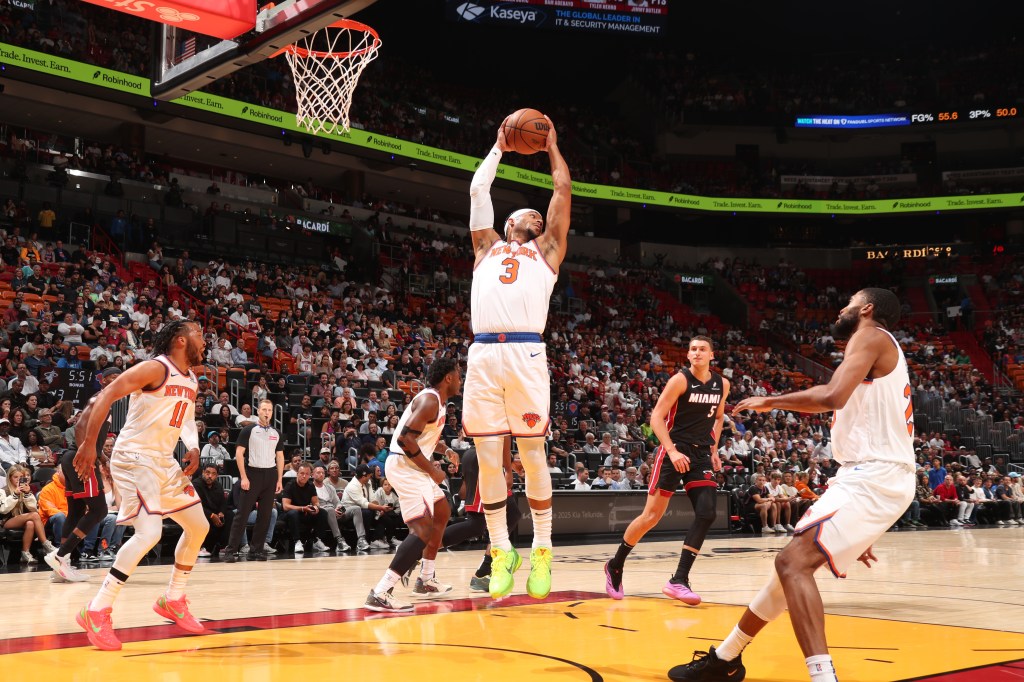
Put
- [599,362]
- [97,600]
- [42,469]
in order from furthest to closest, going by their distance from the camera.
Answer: [599,362], [42,469], [97,600]

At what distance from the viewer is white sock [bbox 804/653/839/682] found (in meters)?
3.54

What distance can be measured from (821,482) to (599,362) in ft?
22.8

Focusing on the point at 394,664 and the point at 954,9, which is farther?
the point at 954,9

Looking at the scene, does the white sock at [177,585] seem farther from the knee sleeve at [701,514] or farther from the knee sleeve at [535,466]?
the knee sleeve at [701,514]

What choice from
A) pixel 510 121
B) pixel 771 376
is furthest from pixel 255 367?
pixel 771 376

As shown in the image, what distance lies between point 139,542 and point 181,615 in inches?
20.3

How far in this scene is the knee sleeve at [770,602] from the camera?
3.96 meters

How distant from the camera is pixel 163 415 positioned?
5582 millimetres

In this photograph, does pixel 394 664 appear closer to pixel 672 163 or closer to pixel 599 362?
pixel 599 362

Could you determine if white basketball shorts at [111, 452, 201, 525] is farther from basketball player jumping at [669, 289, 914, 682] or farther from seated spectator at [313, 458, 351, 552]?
seated spectator at [313, 458, 351, 552]

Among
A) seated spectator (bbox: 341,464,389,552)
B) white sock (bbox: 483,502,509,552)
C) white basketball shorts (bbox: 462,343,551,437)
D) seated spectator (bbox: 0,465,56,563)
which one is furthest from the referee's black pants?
white basketball shorts (bbox: 462,343,551,437)

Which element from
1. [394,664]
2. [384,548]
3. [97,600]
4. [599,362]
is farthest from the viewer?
[599,362]

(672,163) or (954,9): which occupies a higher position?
(954,9)

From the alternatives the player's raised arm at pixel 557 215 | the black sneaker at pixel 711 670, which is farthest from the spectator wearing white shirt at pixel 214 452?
the black sneaker at pixel 711 670
